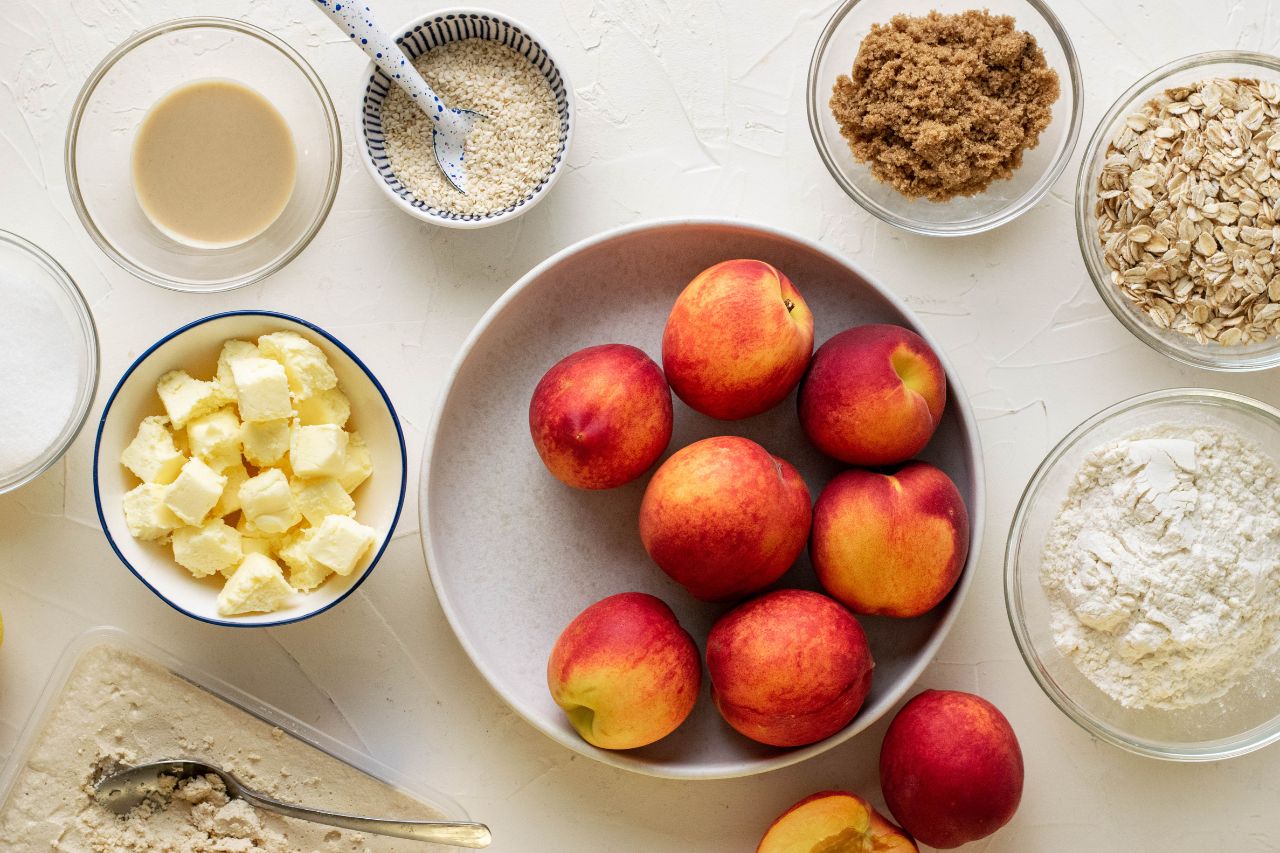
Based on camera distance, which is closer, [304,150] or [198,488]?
[198,488]

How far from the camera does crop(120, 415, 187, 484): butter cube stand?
101cm

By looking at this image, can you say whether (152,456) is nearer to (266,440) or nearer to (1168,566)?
(266,440)

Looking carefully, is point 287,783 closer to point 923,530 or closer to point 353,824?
point 353,824

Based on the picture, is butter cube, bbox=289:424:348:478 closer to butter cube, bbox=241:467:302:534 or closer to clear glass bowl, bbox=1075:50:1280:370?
butter cube, bbox=241:467:302:534

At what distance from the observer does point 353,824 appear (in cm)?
109

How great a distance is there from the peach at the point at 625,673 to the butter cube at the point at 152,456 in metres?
0.43

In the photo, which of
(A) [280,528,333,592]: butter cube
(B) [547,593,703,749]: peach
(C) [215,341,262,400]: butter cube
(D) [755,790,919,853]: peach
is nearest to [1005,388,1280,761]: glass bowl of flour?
(D) [755,790,919,853]: peach

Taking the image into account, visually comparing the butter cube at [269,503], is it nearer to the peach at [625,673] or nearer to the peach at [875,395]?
the peach at [625,673]

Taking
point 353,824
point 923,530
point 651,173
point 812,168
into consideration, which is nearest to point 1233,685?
point 923,530

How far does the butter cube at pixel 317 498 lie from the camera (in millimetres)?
1032

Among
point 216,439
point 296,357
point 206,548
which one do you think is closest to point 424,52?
point 296,357

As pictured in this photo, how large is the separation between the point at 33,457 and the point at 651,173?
74cm

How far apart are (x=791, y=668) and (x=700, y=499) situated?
7.1 inches

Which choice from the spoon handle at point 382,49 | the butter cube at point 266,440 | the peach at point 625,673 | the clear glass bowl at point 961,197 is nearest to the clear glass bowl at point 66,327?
the butter cube at point 266,440
